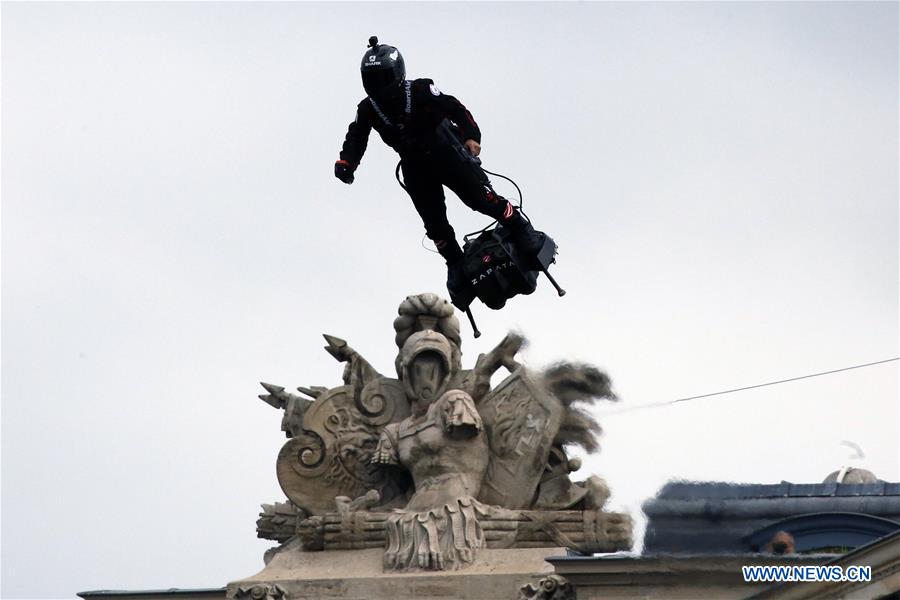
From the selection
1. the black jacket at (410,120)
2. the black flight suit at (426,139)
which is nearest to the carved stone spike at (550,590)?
the black flight suit at (426,139)

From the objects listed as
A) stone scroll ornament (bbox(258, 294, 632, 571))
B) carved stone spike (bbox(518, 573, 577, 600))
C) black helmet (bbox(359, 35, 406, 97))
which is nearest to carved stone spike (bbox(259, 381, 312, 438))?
stone scroll ornament (bbox(258, 294, 632, 571))

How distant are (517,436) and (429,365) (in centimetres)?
146

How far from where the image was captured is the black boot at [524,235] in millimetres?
34938

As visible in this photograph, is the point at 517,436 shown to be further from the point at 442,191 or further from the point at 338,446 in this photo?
the point at 442,191

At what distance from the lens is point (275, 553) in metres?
40.7

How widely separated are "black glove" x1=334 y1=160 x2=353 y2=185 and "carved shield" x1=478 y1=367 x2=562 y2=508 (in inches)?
251

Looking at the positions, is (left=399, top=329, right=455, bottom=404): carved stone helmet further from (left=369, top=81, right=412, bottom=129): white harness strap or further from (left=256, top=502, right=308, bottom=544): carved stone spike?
(left=369, top=81, right=412, bottom=129): white harness strap

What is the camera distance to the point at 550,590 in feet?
124

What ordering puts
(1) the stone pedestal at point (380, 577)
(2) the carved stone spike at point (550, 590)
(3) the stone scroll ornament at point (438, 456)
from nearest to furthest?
(2) the carved stone spike at point (550, 590), (1) the stone pedestal at point (380, 577), (3) the stone scroll ornament at point (438, 456)

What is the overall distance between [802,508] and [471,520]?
575 cm

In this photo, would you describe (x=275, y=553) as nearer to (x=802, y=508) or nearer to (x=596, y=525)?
(x=596, y=525)

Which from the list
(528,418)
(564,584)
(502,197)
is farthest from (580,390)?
(502,197)

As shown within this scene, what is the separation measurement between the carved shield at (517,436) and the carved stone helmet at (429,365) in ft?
1.99
